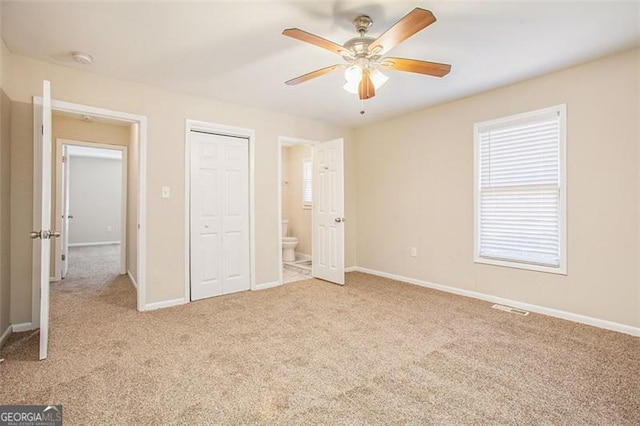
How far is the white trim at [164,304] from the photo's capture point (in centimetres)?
337

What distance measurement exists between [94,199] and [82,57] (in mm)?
7048

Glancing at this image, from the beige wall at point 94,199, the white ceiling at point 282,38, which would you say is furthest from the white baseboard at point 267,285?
the beige wall at point 94,199

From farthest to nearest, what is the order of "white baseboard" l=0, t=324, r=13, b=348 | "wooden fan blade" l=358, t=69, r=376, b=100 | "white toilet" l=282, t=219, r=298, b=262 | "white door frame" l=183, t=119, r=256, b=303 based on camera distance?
"white toilet" l=282, t=219, r=298, b=262 → "white door frame" l=183, t=119, r=256, b=303 → "white baseboard" l=0, t=324, r=13, b=348 → "wooden fan blade" l=358, t=69, r=376, b=100

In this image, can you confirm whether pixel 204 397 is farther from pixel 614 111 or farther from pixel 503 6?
pixel 614 111

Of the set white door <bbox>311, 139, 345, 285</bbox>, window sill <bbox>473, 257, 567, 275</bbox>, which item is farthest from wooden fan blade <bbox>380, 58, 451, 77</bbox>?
window sill <bbox>473, 257, 567, 275</bbox>

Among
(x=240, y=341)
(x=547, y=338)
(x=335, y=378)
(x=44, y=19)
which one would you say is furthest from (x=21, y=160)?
(x=547, y=338)

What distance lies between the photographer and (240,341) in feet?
8.49

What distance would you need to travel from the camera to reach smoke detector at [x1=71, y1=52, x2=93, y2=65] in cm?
267

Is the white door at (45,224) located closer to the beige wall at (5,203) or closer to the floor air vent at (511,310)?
the beige wall at (5,203)

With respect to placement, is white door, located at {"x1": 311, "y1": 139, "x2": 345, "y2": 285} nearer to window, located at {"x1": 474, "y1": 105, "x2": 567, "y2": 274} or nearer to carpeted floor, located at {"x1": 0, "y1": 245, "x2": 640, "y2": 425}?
carpeted floor, located at {"x1": 0, "y1": 245, "x2": 640, "y2": 425}

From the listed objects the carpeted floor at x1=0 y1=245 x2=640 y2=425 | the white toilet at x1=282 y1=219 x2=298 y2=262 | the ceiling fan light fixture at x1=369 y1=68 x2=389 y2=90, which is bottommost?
the carpeted floor at x1=0 y1=245 x2=640 y2=425

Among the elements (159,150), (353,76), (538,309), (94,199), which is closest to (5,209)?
(159,150)

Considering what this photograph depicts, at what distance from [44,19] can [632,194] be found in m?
4.75

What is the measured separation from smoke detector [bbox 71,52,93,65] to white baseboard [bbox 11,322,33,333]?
239 centimetres
